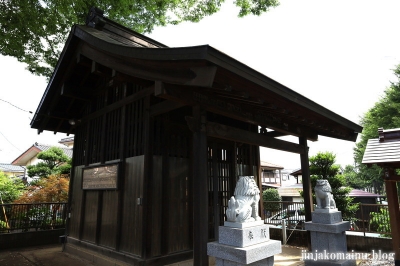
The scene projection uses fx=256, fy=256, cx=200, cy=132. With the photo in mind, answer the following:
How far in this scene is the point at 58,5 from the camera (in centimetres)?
938

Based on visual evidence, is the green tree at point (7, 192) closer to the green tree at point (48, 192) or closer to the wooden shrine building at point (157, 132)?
the green tree at point (48, 192)

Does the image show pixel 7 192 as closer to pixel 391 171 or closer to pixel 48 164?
pixel 48 164

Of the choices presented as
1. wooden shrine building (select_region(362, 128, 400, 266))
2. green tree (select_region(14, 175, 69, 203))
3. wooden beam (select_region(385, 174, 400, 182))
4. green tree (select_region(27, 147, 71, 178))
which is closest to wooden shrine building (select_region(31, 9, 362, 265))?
wooden shrine building (select_region(362, 128, 400, 266))

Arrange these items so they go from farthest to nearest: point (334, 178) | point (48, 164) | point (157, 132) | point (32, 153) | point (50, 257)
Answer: point (32, 153), point (48, 164), point (334, 178), point (50, 257), point (157, 132)

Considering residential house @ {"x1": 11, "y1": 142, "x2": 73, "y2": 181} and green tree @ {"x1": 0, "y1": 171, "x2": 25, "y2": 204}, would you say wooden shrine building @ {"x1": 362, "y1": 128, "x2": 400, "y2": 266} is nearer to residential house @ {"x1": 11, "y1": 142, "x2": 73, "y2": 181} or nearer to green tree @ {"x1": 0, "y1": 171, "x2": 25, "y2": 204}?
green tree @ {"x1": 0, "y1": 171, "x2": 25, "y2": 204}

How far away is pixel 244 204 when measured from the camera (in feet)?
13.2

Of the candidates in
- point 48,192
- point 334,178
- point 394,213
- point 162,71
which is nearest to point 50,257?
point 48,192

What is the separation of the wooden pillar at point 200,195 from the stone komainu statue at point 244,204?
459mm

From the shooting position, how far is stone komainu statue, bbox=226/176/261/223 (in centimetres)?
393

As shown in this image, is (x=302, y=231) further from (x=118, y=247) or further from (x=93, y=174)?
(x=93, y=174)

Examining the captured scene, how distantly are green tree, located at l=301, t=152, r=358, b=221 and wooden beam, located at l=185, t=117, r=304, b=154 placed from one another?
110 inches

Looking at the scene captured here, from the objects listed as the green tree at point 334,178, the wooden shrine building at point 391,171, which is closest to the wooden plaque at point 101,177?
the wooden shrine building at point 391,171

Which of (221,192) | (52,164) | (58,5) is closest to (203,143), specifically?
(221,192)

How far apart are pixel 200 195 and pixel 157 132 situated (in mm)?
2197
